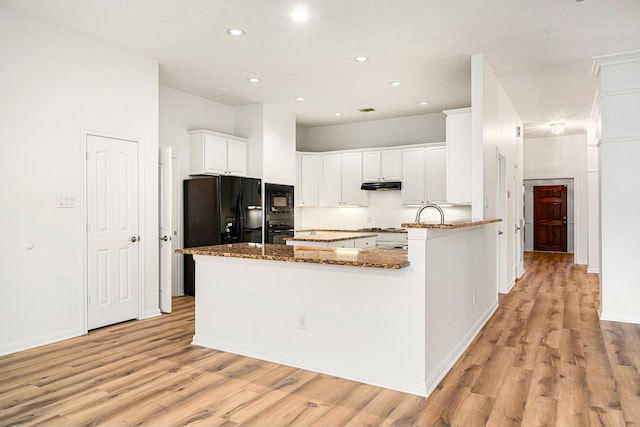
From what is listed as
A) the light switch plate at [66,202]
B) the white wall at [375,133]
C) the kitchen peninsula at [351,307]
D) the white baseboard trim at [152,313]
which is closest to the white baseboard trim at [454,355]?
the kitchen peninsula at [351,307]

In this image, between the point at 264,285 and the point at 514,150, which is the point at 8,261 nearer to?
the point at 264,285

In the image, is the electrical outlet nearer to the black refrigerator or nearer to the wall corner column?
the black refrigerator

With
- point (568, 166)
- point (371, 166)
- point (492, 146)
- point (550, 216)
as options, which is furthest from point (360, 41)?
point (550, 216)

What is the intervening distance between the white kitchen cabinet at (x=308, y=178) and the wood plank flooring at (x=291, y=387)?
14.5 ft

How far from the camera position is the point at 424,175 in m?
7.49

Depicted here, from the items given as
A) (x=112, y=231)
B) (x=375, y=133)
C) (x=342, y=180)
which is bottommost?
(x=112, y=231)

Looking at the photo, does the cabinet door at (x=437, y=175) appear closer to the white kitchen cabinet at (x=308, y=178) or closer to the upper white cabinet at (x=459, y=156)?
the upper white cabinet at (x=459, y=156)

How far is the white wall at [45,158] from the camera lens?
3645 millimetres

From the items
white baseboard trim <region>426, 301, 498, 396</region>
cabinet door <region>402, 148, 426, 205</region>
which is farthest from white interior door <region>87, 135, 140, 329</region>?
cabinet door <region>402, 148, 426, 205</region>

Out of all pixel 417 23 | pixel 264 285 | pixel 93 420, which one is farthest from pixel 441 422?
pixel 417 23

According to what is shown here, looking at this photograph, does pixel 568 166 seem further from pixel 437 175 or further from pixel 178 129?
pixel 178 129

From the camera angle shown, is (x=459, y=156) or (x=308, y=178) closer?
(x=459, y=156)

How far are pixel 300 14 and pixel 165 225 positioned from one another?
281 centimetres

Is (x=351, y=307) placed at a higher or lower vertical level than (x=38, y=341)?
higher
